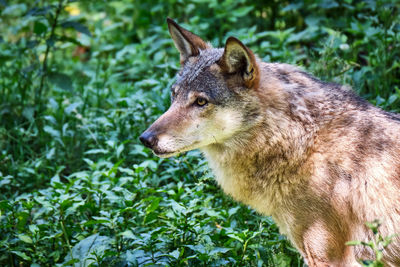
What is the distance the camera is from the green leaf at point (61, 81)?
19.7 feet

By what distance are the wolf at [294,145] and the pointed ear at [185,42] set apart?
0.12 meters

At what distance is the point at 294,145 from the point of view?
142 inches

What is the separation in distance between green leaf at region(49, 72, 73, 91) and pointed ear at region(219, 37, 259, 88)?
2.90 metres

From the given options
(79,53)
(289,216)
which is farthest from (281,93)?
(79,53)

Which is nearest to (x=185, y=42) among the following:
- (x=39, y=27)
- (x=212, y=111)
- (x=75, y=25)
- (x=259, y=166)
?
(x=212, y=111)

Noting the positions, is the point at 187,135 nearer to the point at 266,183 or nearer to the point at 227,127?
the point at 227,127

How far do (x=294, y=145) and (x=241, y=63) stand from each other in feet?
2.41

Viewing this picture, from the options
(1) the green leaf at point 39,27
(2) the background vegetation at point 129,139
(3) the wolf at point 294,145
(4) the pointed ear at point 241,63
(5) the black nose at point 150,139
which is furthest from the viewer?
(1) the green leaf at point 39,27

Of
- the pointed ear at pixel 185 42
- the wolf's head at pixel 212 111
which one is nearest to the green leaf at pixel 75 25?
the pointed ear at pixel 185 42

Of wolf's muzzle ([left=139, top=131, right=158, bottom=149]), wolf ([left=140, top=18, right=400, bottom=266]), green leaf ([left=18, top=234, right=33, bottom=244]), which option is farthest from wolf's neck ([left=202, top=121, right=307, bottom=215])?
green leaf ([left=18, top=234, right=33, bottom=244])

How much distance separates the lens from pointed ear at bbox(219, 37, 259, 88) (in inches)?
140

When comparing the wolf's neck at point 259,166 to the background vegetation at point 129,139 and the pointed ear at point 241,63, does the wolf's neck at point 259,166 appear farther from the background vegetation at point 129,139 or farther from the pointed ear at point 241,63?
the pointed ear at point 241,63

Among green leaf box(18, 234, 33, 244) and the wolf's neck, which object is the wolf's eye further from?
green leaf box(18, 234, 33, 244)

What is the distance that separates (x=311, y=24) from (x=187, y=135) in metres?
4.08
